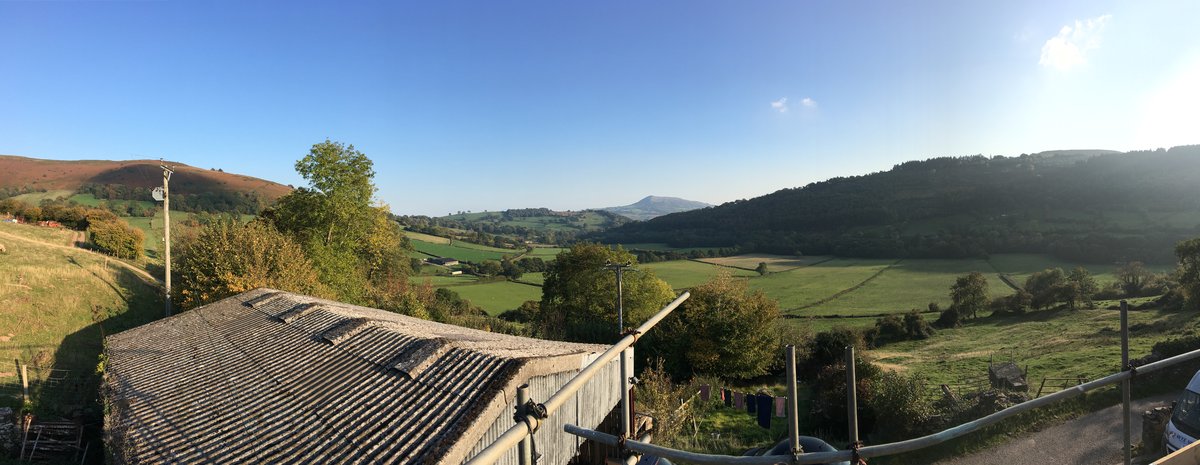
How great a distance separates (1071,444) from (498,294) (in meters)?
50.1

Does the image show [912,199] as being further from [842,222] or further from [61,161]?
[61,161]

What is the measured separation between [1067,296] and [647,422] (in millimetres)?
44246

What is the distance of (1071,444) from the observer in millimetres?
13383

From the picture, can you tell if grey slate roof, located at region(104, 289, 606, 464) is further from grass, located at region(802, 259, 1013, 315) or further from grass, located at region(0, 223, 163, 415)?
grass, located at region(802, 259, 1013, 315)

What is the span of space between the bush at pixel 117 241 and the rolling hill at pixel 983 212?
8399 centimetres

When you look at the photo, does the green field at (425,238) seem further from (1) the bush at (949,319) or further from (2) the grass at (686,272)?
(1) the bush at (949,319)

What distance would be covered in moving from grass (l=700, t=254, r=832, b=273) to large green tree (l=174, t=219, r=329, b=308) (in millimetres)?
60305

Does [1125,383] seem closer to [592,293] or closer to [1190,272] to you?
[592,293]

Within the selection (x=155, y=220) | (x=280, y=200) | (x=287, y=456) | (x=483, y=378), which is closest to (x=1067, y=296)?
(x=483, y=378)

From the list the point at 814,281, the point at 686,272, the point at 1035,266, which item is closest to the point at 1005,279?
A: the point at 1035,266

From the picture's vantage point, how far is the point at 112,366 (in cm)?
1299

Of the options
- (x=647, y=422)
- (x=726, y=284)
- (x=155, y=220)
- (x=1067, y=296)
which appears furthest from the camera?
(x=155, y=220)

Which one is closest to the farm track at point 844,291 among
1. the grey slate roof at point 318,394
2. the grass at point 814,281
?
the grass at point 814,281

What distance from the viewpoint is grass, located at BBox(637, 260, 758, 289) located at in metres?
61.8
